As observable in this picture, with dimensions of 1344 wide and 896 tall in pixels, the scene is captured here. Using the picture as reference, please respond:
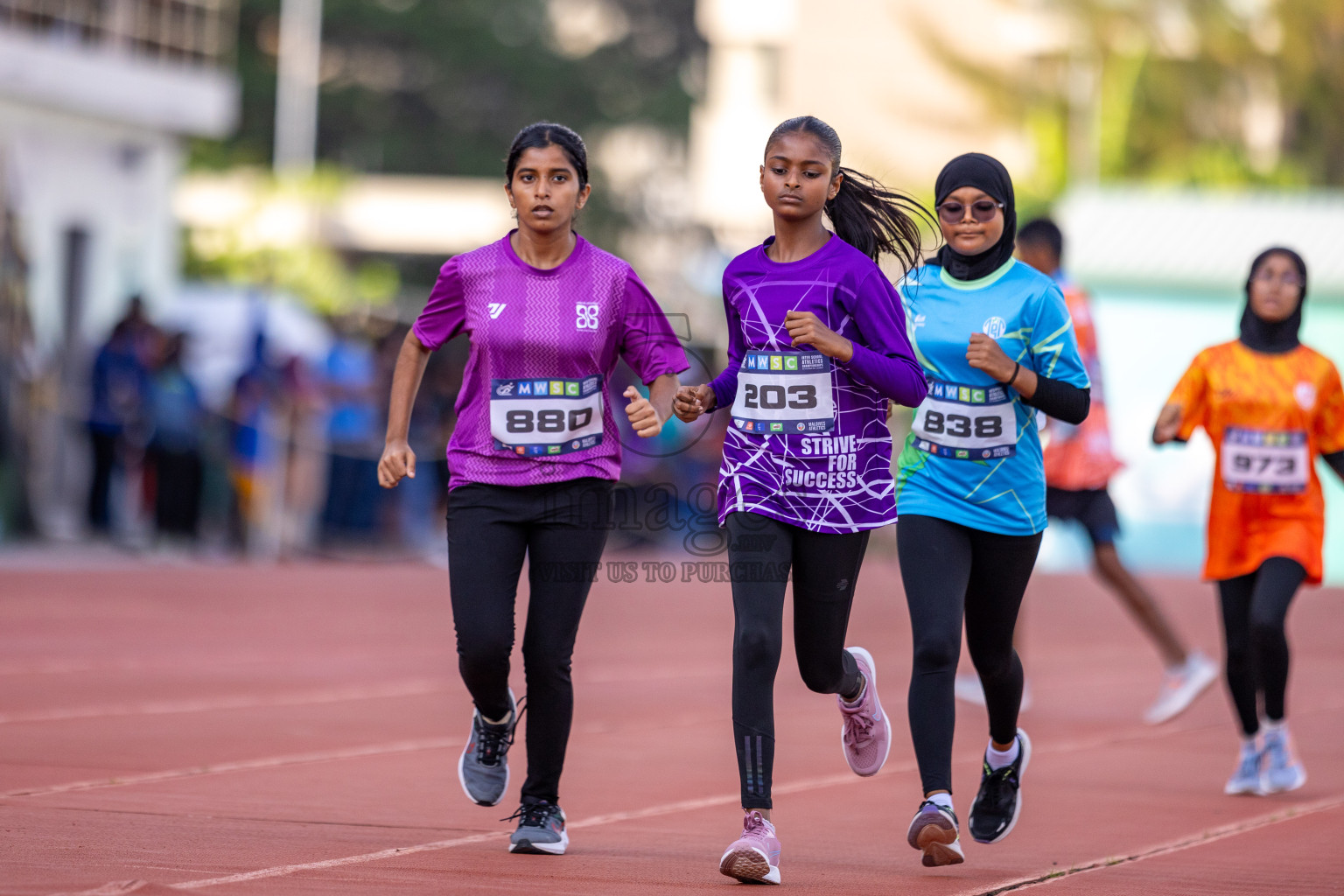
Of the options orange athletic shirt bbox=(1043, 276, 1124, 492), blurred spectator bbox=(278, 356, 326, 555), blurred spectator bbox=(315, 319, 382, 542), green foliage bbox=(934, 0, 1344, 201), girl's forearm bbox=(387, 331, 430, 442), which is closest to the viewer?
girl's forearm bbox=(387, 331, 430, 442)

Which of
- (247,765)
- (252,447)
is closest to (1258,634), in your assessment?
(247,765)

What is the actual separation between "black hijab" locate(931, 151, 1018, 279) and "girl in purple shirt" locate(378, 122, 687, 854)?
36.6 inches

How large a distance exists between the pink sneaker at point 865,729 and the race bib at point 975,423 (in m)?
0.75

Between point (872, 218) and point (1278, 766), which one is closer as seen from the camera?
point (872, 218)

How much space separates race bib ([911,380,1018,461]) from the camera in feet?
20.5

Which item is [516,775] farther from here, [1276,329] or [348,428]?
[348,428]

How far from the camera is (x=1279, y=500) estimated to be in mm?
7965

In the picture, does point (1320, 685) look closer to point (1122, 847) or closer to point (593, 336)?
point (1122, 847)

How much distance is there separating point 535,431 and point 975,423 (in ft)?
4.36

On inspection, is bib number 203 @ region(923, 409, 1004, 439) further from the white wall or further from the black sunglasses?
the white wall

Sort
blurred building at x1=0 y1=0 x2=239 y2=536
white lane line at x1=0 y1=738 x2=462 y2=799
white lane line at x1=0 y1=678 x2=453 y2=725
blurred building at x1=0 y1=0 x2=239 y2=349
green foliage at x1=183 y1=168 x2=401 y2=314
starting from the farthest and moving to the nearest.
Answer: green foliage at x1=183 y1=168 x2=401 y2=314 < blurred building at x1=0 y1=0 x2=239 y2=349 < blurred building at x1=0 y1=0 x2=239 y2=536 < white lane line at x1=0 y1=678 x2=453 y2=725 < white lane line at x1=0 y1=738 x2=462 y2=799

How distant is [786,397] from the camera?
588 centimetres

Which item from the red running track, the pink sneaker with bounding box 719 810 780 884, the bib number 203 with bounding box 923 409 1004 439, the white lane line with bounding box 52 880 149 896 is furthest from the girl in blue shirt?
the white lane line with bounding box 52 880 149 896

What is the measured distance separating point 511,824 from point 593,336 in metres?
1.64
